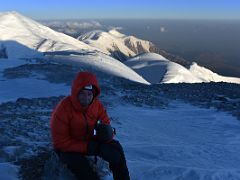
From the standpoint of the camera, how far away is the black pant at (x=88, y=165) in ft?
21.1

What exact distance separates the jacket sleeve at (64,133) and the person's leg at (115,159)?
26cm

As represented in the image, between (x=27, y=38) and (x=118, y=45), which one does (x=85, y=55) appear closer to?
(x=27, y=38)

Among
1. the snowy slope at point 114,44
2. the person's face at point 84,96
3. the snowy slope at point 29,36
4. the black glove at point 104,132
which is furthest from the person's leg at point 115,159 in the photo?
the snowy slope at point 114,44

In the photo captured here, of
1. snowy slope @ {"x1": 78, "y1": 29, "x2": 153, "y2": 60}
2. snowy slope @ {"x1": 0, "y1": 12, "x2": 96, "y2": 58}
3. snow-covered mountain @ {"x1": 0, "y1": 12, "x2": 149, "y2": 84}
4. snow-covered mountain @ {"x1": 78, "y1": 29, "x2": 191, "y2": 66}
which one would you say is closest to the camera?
snow-covered mountain @ {"x1": 0, "y1": 12, "x2": 149, "y2": 84}

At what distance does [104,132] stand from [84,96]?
20.8 inches

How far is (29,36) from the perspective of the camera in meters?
78.0

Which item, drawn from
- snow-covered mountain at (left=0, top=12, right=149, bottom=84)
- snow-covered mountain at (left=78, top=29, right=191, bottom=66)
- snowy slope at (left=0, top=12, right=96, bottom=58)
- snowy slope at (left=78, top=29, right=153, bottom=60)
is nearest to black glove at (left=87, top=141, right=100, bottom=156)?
snow-covered mountain at (left=0, top=12, right=149, bottom=84)

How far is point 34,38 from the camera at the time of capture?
76.6 meters

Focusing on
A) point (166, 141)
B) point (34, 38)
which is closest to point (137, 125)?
point (166, 141)

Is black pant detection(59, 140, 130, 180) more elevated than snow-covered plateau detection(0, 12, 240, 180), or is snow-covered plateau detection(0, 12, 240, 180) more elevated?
black pant detection(59, 140, 130, 180)

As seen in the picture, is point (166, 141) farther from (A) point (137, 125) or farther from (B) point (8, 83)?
(B) point (8, 83)

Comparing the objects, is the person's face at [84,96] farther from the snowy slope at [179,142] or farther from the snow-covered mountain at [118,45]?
the snow-covered mountain at [118,45]

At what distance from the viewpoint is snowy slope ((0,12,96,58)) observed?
6844 centimetres

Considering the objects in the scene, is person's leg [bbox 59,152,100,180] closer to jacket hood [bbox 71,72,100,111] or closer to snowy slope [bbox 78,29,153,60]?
jacket hood [bbox 71,72,100,111]
